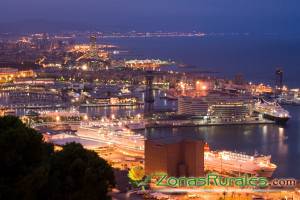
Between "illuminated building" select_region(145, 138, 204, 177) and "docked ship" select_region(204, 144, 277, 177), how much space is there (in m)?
0.77

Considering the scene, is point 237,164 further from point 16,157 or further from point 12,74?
point 12,74

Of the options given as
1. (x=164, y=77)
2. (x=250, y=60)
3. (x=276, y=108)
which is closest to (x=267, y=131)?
(x=276, y=108)

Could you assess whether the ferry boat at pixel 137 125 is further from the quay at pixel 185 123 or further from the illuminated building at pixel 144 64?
the illuminated building at pixel 144 64

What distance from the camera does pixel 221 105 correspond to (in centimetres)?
1168

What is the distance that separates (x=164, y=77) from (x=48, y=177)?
14693mm

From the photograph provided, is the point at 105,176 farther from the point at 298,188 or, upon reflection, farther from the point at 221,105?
the point at 221,105

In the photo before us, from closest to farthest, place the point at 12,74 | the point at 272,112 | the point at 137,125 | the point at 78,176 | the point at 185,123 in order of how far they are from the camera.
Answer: the point at 78,176 < the point at 137,125 < the point at 185,123 < the point at 272,112 < the point at 12,74

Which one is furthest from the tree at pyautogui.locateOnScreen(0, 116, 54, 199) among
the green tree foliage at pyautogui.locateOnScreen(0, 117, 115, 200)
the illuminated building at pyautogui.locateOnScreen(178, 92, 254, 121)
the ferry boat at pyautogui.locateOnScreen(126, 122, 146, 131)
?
the illuminated building at pyautogui.locateOnScreen(178, 92, 254, 121)

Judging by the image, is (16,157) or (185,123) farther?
(185,123)

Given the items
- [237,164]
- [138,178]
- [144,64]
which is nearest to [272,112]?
[237,164]

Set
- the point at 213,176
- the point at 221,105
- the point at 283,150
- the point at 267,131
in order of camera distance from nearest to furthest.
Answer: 1. the point at 213,176
2. the point at 283,150
3. the point at 267,131
4. the point at 221,105

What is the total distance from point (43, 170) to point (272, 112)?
30.7ft

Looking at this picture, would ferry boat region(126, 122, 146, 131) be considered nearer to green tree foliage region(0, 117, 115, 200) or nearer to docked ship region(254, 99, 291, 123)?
docked ship region(254, 99, 291, 123)

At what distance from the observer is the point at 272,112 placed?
11.5m
